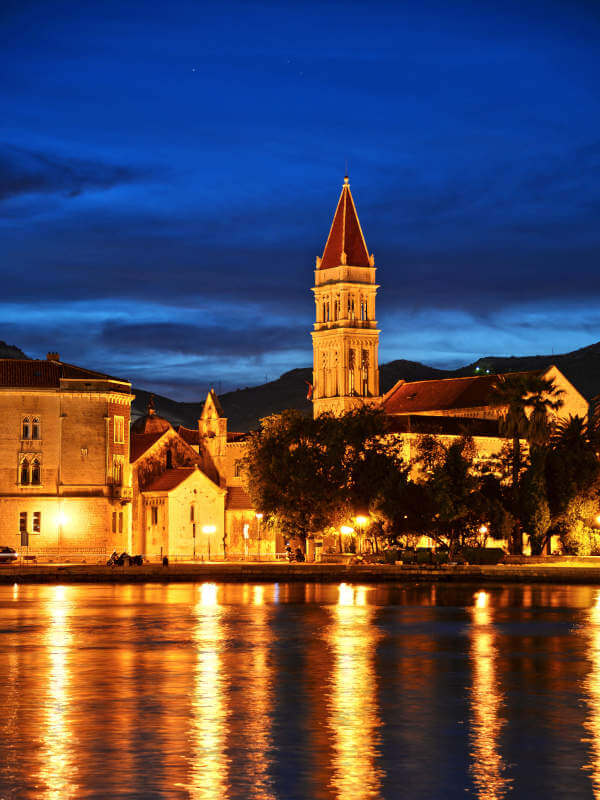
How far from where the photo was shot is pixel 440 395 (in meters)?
129

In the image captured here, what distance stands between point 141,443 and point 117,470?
11775 mm

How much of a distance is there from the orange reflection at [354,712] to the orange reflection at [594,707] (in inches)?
121

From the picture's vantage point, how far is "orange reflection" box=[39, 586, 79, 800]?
1933 cm

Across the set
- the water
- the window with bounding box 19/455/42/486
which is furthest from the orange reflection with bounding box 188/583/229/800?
the window with bounding box 19/455/42/486

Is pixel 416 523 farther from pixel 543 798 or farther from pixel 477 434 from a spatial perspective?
pixel 543 798

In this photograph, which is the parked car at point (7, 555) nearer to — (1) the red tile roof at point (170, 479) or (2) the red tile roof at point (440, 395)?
(1) the red tile roof at point (170, 479)

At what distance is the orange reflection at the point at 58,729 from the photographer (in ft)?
63.4

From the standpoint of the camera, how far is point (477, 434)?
362 feet

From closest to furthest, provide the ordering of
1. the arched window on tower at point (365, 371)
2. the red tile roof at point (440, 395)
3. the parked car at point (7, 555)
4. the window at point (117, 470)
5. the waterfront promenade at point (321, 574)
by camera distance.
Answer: the waterfront promenade at point (321, 574), the parked car at point (7, 555), the window at point (117, 470), the red tile roof at point (440, 395), the arched window on tower at point (365, 371)

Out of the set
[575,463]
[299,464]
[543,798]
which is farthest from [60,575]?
[543,798]

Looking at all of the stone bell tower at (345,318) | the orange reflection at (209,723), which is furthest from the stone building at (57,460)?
the orange reflection at (209,723)

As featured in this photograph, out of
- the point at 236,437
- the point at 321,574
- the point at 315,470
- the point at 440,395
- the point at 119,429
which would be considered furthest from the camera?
the point at 440,395

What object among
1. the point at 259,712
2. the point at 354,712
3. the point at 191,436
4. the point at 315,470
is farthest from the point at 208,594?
the point at 191,436

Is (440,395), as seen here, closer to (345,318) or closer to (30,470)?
(345,318)
